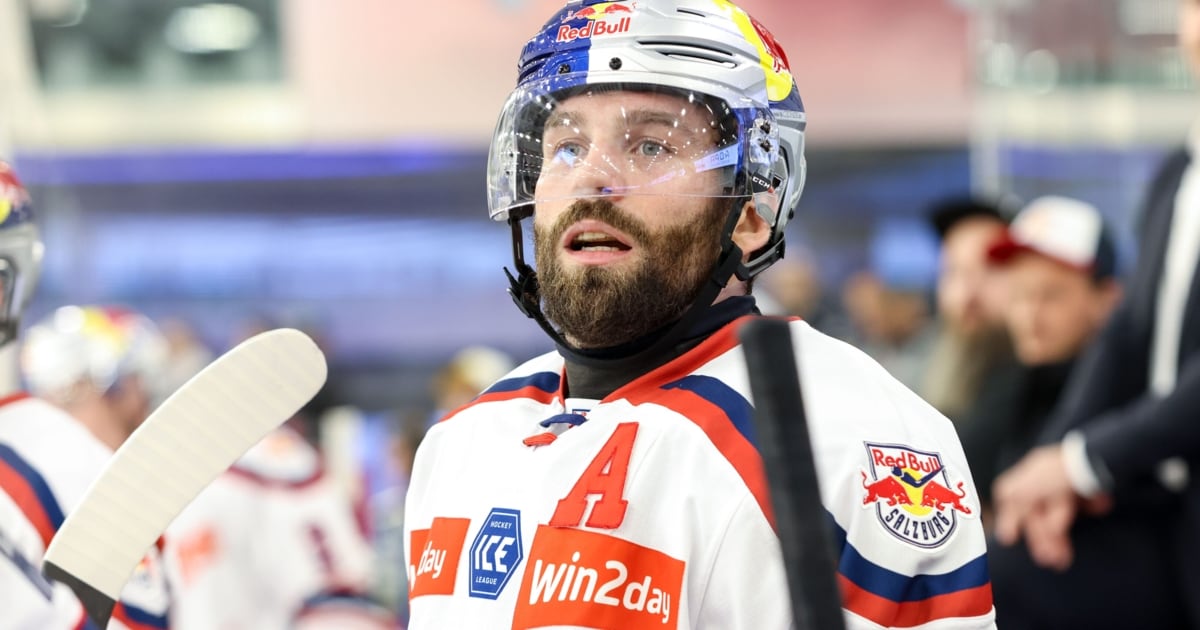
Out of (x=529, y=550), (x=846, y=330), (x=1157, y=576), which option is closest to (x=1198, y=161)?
(x=1157, y=576)

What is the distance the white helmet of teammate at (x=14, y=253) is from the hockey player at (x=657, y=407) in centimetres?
96

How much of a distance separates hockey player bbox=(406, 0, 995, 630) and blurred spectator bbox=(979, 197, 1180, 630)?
1.47 meters

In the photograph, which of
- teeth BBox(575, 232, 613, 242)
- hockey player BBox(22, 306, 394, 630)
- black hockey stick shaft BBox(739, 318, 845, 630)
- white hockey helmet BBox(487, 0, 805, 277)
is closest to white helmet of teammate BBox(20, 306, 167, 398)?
hockey player BBox(22, 306, 394, 630)

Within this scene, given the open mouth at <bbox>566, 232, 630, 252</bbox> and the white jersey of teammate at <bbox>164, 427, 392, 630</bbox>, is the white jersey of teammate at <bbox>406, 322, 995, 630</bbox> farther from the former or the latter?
the white jersey of teammate at <bbox>164, 427, 392, 630</bbox>

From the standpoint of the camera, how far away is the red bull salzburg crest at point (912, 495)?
63.9 inches

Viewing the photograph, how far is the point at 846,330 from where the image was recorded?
22.6 ft

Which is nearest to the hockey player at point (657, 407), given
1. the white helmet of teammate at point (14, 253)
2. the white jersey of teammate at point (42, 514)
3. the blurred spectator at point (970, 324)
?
the white jersey of teammate at point (42, 514)

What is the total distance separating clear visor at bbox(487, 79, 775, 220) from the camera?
1.86m

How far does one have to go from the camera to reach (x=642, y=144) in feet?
6.13

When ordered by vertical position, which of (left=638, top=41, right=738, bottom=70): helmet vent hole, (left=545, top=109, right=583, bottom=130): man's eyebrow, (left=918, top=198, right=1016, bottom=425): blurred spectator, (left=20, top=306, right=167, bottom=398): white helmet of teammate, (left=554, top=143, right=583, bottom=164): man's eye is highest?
(left=638, top=41, right=738, bottom=70): helmet vent hole

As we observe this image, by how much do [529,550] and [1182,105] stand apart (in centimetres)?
582

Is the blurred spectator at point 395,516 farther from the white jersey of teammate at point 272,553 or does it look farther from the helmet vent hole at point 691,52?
the helmet vent hole at point 691,52

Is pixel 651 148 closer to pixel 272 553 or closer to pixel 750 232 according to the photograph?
pixel 750 232

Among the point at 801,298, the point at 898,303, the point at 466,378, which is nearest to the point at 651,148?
the point at 898,303
